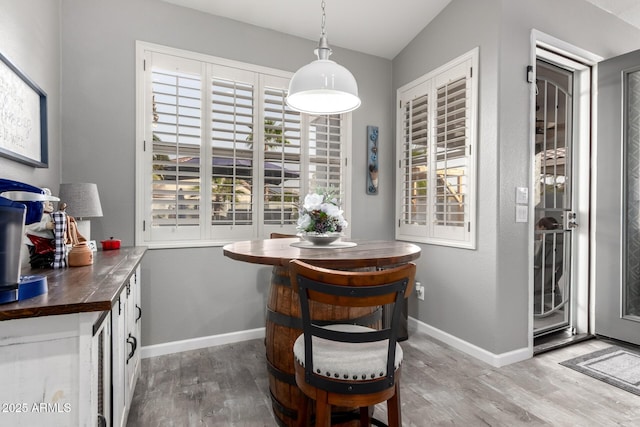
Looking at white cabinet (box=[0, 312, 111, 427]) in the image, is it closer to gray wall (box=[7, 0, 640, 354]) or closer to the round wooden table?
the round wooden table

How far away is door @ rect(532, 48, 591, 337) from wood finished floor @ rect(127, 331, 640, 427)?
0.45m

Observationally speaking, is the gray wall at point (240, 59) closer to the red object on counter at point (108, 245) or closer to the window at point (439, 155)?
the window at point (439, 155)

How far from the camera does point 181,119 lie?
8.84ft

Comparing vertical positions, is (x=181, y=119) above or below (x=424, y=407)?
above

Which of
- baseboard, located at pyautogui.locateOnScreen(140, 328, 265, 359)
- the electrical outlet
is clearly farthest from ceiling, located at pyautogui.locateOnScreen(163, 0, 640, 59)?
baseboard, located at pyautogui.locateOnScreen(140, 328, 265, 359)

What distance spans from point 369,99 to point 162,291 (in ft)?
8.75

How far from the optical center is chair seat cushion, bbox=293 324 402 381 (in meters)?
1.20

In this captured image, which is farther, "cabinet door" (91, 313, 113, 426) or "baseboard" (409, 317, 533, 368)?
"baseboard" (409, 317, 533, 368)

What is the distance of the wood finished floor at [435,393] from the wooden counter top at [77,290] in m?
0.93

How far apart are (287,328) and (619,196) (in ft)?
9.86

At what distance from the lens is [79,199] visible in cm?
208

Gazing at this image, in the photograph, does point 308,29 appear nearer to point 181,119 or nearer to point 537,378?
point 181,119

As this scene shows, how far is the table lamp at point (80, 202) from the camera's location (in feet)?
6.72

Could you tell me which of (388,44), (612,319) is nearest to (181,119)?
(388,44)
